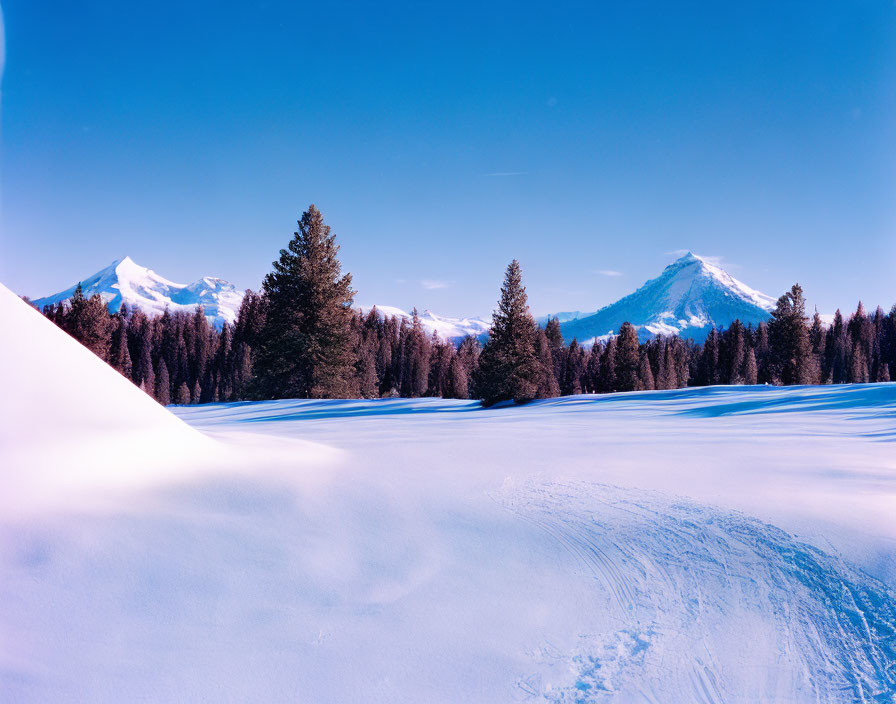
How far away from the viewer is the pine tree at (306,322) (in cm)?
2236

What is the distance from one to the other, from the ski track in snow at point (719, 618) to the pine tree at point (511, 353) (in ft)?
62.2

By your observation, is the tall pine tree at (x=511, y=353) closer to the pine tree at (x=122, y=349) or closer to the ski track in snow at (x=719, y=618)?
the ski track in snow at (x=719, y=618)

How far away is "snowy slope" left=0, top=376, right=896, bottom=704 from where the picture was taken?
1.79 meters

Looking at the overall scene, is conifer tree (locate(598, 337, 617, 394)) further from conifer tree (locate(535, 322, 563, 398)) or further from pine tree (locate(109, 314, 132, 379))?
pine tree (locate(109, 314, 132, 379))

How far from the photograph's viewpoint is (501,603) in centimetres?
224

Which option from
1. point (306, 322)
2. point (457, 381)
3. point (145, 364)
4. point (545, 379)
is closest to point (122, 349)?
point (145, 364)

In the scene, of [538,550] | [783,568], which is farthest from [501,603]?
[783,568]

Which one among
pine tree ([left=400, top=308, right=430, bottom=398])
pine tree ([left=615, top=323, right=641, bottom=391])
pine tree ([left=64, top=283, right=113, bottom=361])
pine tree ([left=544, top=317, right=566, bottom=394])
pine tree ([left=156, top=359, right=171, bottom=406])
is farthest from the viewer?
pine tree ([left=544, top=317, right=566, bottom=394])

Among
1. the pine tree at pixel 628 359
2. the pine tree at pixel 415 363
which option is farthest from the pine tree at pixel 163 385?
the pine tree at pixel 628 359

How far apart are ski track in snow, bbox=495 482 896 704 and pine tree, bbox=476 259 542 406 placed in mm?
18949

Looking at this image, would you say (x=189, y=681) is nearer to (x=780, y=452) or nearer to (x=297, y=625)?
(x=297, y=625)

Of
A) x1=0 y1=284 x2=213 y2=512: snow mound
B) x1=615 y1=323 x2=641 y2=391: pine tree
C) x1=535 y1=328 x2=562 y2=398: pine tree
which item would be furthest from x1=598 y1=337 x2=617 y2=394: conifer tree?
x1=0 y1=284 x2=213 y2=512: snow mound

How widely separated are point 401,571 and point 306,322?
70.2ft

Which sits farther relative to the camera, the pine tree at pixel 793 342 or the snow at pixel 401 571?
the pine tree at pixel 793 342
